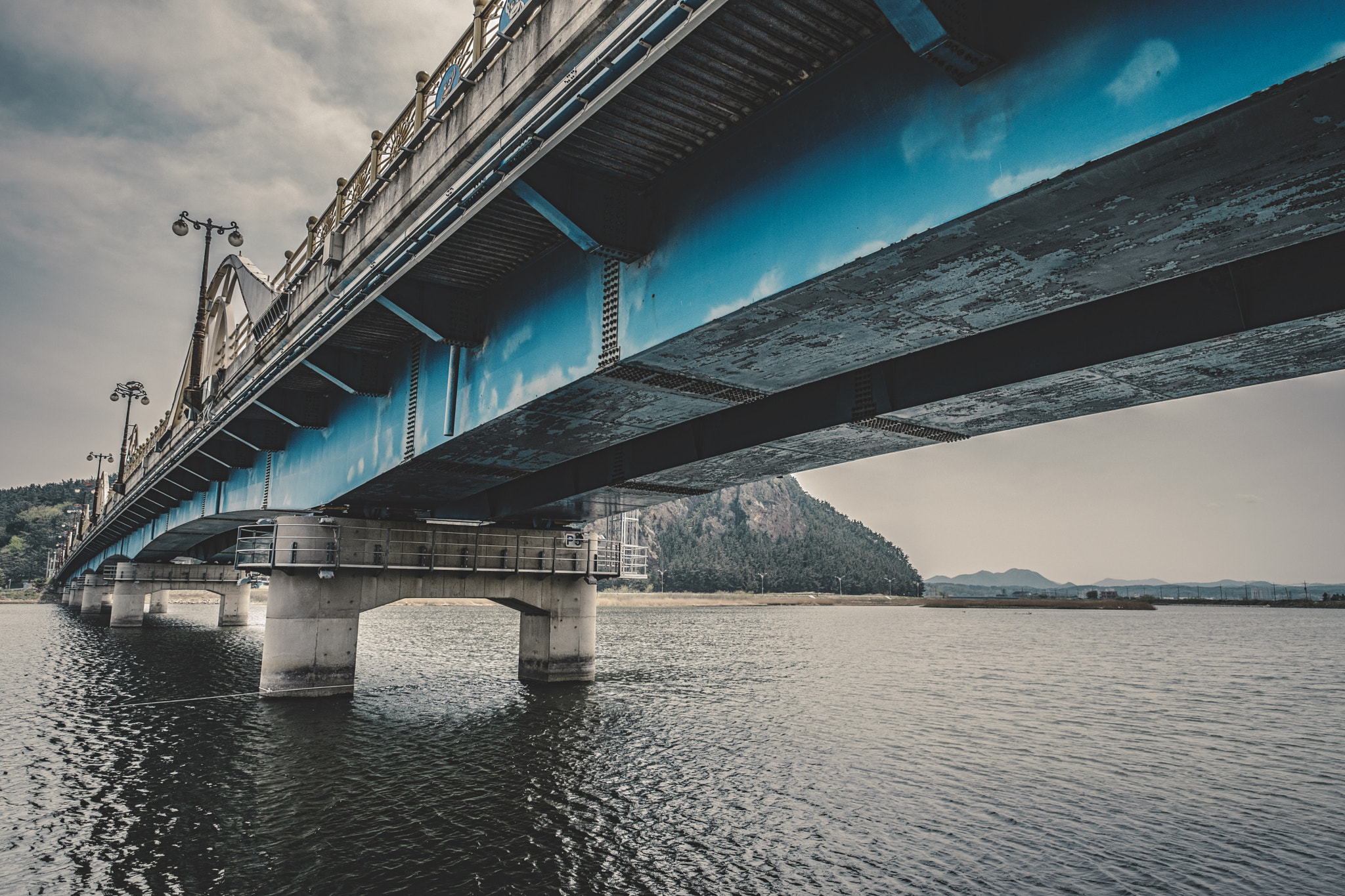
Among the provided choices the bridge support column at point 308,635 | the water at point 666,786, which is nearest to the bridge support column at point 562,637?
the water at point 666,786

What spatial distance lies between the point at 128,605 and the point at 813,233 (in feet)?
242

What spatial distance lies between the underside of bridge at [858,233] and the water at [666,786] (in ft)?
21.7

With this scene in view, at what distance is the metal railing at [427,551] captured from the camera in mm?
24703

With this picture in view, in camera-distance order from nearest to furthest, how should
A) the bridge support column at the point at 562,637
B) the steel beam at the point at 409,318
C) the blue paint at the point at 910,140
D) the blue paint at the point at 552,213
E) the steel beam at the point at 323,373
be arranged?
the blue paint at the point at 910,140
the blue paint at the point at 552,213
the steel beam at the point at 409,318
the steel beam at the point at 323,373
the bridge support column at the point at 562,637

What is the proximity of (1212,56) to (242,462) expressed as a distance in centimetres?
3075

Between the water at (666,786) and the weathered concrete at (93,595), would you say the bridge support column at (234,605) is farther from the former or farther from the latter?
the water at (666,786)

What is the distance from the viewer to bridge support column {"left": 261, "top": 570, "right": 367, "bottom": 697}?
24984mm

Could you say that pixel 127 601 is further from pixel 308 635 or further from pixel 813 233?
pixel 813 233

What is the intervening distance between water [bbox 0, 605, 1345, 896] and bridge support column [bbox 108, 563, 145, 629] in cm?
2986

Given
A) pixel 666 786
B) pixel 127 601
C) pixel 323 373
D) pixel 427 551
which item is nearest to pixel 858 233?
pixel 666 786

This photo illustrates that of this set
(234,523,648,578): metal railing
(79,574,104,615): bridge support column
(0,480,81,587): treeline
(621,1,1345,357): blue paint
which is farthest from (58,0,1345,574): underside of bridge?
(0,480,81,587): treeline

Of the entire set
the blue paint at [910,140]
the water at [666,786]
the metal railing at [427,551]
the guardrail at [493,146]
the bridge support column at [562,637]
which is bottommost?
the water at [666,786]

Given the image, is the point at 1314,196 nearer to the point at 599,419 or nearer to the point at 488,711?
the point at 599,419

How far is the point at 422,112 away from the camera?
13.5m
